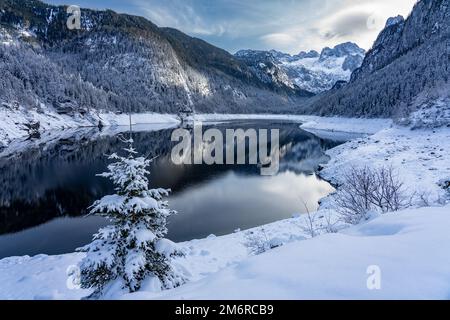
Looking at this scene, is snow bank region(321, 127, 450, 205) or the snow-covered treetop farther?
snow bank region(321, 127, 450, 205)

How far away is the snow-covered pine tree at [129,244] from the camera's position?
8453mm

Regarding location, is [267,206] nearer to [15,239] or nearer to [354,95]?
[15,239]

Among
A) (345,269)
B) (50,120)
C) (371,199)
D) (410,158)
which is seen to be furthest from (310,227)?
(50,120)

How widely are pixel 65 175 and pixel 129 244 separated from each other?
3246 centimetres

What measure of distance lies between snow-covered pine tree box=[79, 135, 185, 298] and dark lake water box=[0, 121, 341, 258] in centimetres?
987

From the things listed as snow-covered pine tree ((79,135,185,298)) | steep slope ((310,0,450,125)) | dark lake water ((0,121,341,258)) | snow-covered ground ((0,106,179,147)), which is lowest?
dark lake water ((0,121,341,258))

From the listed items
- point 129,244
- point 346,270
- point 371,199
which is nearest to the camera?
point 346,270

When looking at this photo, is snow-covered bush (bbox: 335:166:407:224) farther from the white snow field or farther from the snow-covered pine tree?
the snow-covered pine tree

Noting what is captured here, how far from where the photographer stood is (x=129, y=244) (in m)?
8.84

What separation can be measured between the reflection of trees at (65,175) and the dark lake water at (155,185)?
0.07 m

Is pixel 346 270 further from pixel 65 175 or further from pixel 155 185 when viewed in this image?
pixel 65 175

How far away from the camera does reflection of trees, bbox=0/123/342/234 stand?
2432 centimetres

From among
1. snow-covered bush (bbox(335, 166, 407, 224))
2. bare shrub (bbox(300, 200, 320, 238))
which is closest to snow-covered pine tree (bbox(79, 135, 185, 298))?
bare shrub (bbox(300, 200, 320, 238))

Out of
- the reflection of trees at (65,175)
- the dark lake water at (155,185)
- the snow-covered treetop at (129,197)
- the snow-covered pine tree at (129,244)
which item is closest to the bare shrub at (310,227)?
the dark lake water at (155,185)
